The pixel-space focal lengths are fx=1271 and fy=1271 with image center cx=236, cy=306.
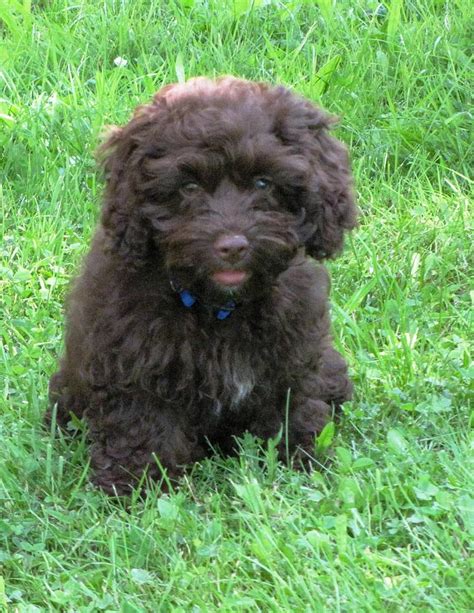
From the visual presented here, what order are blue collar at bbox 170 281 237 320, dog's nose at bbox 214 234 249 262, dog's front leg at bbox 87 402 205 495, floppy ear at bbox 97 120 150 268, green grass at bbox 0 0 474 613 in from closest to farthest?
green grass at bbox 0 0 474 613, dog's nose at bbox 214 234 249 262, floppy ear at bbox 97 120 150 268, blue collar at bbox 170 281 237 320, dog's front leg at bbox 87 402 205 495

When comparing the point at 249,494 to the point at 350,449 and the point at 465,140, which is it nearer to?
the point at 350,449

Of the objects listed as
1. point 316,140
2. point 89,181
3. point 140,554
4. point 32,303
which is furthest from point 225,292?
point 89,181

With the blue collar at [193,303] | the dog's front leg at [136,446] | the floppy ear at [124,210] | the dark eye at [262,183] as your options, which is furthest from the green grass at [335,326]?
the dark eye at [262,183]

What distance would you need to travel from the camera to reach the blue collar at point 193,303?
12.8 ft

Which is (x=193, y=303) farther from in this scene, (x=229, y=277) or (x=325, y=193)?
(x=325, y=193)

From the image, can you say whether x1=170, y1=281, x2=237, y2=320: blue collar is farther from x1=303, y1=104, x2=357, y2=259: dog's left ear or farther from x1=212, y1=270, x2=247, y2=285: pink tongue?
x1=303, y1=104, x2=357, y2=259: dog's left ear

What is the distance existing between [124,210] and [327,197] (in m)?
0.61

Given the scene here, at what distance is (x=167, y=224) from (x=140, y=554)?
962mm

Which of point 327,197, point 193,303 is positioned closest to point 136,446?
point 193,303

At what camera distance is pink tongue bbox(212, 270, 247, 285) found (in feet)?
12.1

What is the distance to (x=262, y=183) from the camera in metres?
3.71

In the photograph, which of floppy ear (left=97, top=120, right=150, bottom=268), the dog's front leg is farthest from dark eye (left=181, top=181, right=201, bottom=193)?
the dog's front leg

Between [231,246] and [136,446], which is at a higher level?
[231,246]

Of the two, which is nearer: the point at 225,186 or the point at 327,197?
the point at 225,186
